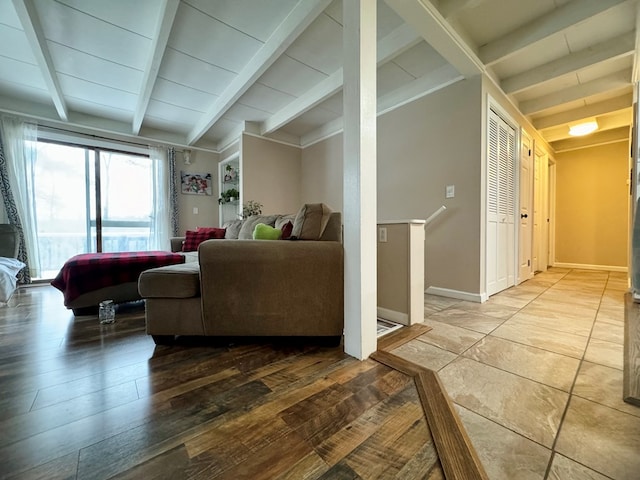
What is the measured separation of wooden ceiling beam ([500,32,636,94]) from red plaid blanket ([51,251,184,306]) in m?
4.25

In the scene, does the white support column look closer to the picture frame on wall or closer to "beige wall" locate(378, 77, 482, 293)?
"beige wall" locate(378, 77, 482, 293)

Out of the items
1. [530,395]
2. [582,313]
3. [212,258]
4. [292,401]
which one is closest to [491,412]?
[530,395]

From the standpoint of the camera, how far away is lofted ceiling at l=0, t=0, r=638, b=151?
203 centimetres

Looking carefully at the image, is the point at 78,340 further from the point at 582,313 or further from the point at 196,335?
the point at 582,313

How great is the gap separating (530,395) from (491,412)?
251mm

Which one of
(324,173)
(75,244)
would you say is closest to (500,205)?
(324,173)

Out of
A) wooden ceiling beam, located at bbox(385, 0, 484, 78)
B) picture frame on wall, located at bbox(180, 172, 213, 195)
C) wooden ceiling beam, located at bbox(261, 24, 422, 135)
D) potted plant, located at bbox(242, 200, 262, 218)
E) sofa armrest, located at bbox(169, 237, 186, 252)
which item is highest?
wooden ceiling beam, located at bbox(261, 24, 422, 135)

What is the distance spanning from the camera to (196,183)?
4.92 m

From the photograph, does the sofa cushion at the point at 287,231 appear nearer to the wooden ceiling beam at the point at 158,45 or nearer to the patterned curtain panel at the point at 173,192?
the wooden ceiling beam at the point at 158,45

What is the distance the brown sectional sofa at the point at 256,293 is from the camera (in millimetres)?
1528

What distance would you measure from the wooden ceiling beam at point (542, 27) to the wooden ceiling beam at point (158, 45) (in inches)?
105

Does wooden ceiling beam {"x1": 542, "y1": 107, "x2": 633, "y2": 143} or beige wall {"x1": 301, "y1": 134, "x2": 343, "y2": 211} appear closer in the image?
wooden ceiling beam {"x1": 542, "y1": 107, "x2": 633, "y2": 143}

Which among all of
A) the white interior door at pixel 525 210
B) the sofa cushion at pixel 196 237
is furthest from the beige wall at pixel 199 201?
the white interior door at pixel 525 210

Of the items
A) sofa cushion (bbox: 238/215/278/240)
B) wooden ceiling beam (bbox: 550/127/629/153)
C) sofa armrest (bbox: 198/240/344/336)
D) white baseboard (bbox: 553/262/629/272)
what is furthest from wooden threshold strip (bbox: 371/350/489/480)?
wooden ceiling beam (bbox: 550/127/629/153)
